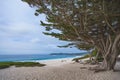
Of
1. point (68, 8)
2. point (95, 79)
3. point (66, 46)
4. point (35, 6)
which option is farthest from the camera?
point (66, 46)

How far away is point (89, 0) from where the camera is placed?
482 inches

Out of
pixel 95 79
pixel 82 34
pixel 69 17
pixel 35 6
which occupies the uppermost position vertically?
pixel 35 6

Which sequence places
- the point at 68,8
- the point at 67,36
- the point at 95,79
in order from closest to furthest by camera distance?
1. the point at 95,79
2. the point at 68,8
3. the point at 67,36

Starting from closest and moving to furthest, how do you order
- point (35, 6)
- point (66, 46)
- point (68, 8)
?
1. point (68, 8)
2. point (35, 6)
3. point (66, 46)

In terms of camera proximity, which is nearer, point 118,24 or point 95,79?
point 95,79

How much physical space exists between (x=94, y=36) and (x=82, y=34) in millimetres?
2035

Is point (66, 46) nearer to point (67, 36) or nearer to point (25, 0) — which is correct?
point (67, 36)

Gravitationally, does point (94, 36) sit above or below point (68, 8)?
below

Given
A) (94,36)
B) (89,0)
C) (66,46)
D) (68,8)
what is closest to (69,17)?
(68,8)

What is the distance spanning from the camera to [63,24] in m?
15.2

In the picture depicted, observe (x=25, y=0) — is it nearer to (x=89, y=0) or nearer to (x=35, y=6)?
(x=35, y=6)

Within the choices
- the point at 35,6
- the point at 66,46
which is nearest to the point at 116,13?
the point at 35,6

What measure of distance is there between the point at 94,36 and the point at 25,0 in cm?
598

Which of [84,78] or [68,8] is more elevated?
[68,8]
